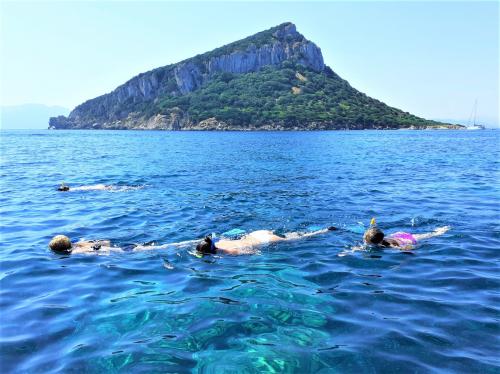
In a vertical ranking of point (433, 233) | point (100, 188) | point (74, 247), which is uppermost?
point (433, 233)

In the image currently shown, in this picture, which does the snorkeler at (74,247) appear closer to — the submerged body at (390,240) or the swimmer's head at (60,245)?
the swimmer's head at (60,245)

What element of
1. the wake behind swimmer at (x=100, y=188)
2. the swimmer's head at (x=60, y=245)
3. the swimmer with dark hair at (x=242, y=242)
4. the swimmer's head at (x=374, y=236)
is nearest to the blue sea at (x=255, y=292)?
the swimmer's head at (x=60, y=245)

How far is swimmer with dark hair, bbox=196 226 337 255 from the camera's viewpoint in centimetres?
1320

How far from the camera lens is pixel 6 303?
10109mm

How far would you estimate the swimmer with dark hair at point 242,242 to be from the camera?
1320 centimetres

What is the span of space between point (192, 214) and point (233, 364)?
41.4 feet

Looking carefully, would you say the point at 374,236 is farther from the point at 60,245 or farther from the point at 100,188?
the point at 100,188

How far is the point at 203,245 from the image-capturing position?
1314cm

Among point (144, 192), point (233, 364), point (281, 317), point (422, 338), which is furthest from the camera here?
point (144, 192)

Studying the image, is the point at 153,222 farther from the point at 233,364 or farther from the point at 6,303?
the point at 233,364

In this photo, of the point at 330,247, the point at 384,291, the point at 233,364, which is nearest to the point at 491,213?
the point at 330,247

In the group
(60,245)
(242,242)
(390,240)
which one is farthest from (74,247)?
(390,240)

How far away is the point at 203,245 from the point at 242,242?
1.59 meters

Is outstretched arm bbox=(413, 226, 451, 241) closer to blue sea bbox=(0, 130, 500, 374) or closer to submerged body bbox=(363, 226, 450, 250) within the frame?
blue sea bbox=(0, 130, 500, 374)
